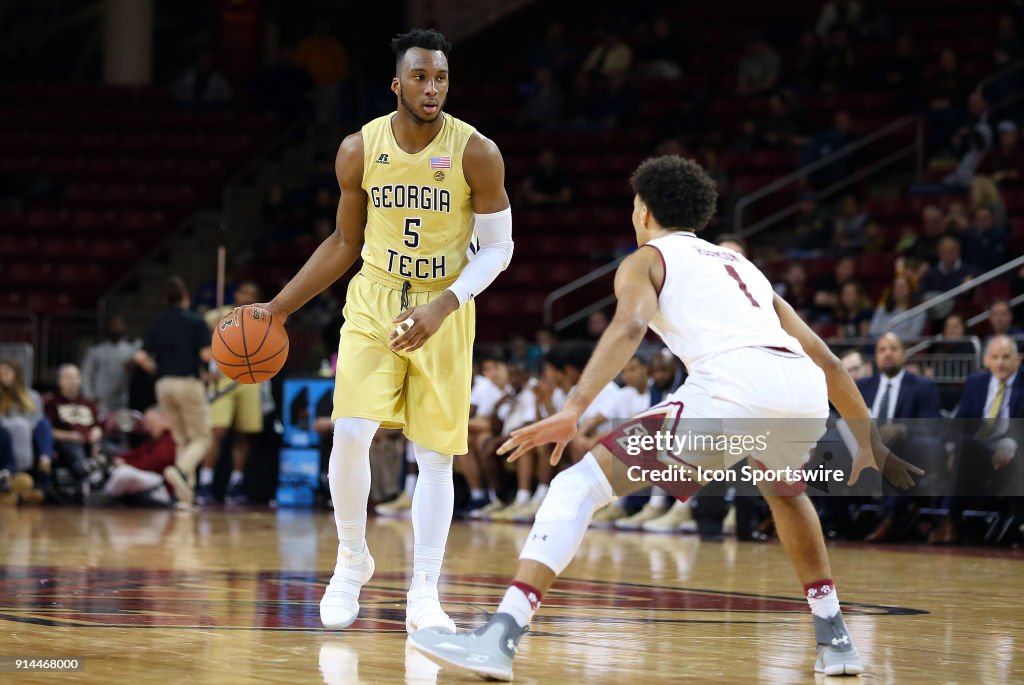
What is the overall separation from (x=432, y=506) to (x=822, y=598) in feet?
4.73

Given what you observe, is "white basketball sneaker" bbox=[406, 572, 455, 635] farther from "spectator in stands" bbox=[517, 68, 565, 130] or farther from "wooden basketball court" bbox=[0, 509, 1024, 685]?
"spectator in stands" bbox=[517, 68, 565, 130]

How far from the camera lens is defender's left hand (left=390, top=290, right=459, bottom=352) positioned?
4738 millimetres

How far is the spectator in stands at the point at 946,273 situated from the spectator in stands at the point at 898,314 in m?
0.16

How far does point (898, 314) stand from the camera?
12203 millimetres

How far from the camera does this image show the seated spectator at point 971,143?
14719 mm

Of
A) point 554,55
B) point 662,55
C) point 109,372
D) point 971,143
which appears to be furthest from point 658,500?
point 554,55

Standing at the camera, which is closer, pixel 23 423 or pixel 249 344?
pixel 249 344

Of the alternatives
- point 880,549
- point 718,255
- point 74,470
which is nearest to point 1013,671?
point 718,255

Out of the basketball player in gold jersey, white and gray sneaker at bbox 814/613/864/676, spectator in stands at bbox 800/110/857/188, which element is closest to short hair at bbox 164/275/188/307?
spectator in stands at bbox 800/110/857/188

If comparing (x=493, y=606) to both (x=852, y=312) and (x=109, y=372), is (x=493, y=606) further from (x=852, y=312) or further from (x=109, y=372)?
(x=109, y=372)

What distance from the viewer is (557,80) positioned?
1997 cm

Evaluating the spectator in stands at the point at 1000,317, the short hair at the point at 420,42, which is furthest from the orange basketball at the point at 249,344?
the spectator in stands at the point at 1000,317

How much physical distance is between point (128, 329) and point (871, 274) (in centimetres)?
848

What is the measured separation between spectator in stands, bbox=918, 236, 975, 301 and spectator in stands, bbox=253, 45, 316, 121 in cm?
1069
